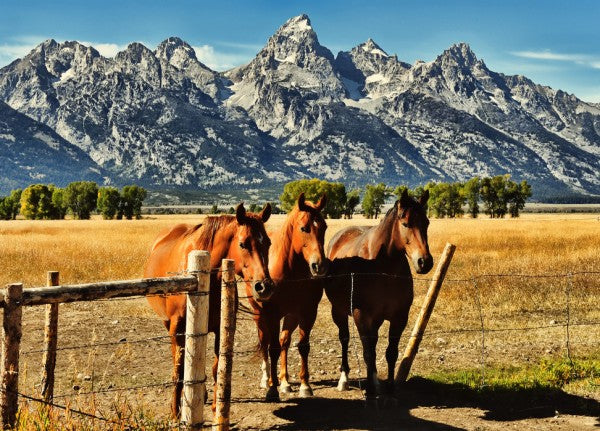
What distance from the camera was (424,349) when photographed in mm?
11828

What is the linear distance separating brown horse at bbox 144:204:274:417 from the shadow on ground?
67.0 inches

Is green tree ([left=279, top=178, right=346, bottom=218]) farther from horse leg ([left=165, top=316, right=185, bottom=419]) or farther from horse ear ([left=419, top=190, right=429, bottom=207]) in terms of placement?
horse leg ([left=165, top=316, right=185, bottom=419])

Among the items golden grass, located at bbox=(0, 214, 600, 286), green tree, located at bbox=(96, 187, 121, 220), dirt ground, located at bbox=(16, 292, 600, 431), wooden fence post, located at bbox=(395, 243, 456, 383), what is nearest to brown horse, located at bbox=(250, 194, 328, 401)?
dirt ground, located at bbox=(16, 292, 600, 431)

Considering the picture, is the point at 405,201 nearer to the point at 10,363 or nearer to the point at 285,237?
the point at 285,237

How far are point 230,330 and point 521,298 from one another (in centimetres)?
1243

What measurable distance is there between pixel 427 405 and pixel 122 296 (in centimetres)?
524

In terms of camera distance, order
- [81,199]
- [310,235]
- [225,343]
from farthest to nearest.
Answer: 1. [81,199]
2. [310,235]
3. [225,343]

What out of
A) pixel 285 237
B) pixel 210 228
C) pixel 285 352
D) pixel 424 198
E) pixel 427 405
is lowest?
pixel 427 405

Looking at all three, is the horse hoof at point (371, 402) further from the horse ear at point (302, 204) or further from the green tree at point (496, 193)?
the green tree at point (496, 193)

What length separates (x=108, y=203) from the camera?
120 m

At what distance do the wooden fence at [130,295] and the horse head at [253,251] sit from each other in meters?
1.27

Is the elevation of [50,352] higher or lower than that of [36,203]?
lower

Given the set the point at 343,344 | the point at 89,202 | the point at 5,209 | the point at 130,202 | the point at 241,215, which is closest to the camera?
the point at 241,215

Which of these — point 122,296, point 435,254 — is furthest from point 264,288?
point 435,254
